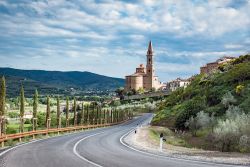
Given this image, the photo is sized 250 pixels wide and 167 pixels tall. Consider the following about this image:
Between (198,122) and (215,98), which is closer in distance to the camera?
(198,122)

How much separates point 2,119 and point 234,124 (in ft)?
69.1

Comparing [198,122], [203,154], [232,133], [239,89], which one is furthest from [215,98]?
[203,154]

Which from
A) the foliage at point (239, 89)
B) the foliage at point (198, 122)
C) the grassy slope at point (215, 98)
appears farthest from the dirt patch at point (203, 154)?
the foliage at point (239, 89)

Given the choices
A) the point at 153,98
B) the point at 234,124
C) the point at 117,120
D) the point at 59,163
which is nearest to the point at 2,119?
the point at 234,124

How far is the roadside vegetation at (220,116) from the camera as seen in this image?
3152 centimetres

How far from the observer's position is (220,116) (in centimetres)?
4994

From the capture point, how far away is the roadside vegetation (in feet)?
103

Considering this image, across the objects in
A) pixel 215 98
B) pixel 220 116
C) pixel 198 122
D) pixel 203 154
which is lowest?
pixel 203 154

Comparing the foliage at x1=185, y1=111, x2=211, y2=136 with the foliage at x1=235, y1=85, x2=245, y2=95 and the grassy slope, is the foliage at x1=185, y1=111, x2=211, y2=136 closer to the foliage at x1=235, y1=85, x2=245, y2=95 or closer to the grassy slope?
the grassy slope

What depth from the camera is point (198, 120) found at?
48.7 m

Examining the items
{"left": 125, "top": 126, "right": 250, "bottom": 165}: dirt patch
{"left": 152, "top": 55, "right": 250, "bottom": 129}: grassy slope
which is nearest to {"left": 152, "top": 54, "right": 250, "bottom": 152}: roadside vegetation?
{"left": 152, "top": 55, "right": 250, "bottom": 129}: grassy slope

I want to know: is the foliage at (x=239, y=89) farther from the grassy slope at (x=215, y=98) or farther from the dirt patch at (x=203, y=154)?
the dirt patch at (x=203, y=154)

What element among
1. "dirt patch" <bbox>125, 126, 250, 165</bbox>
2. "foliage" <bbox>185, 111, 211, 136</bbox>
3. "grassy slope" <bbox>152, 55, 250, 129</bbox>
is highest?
→ "grassy slope" <bbox>152, 55, 250, 129</bbox>

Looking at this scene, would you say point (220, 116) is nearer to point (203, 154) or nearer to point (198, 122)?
point (198, 122)
